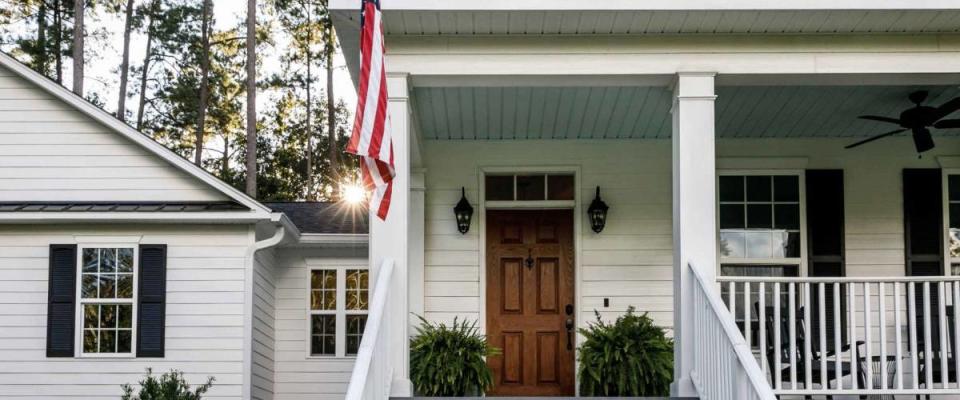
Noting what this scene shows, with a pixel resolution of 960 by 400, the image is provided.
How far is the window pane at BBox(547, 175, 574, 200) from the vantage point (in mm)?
9352

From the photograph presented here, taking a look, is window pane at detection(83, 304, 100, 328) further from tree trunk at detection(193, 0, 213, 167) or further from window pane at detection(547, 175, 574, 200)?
tree trunk at detection(193, 0, 213, 167)

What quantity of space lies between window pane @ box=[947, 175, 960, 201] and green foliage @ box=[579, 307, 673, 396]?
291cm

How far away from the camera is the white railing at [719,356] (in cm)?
509

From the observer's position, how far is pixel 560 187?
9.38 metres

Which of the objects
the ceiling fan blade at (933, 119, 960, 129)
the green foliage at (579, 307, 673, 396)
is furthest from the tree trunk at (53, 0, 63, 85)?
the ceiling fan blade at (933, 119, 960, 129)

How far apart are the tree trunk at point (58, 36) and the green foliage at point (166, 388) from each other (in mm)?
14266

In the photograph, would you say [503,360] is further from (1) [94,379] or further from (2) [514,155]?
(1) [94,379]

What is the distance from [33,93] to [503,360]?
6197mm

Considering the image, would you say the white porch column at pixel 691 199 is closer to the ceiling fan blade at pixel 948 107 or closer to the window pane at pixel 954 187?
the ceiling fan blade at pixel 948 107

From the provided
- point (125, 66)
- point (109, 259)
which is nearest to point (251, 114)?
point (125, 66)

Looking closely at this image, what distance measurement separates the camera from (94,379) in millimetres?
11570

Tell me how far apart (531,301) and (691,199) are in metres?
3.02

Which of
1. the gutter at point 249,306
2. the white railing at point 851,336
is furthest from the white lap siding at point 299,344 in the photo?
the white railing at point 851,336

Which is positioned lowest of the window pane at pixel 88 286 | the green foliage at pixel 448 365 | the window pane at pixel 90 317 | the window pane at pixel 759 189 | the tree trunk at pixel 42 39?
the green foliage at pixel 448 365
